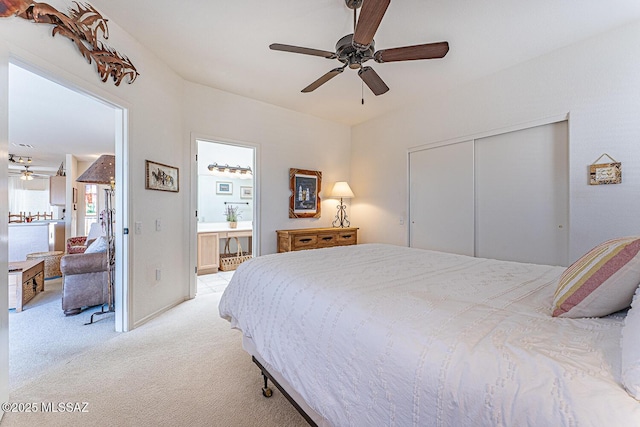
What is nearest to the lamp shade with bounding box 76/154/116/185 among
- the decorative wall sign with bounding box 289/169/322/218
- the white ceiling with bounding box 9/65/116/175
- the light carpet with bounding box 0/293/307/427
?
the white ceiling with bounding box 9/65/116/175

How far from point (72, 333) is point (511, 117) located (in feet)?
15.4

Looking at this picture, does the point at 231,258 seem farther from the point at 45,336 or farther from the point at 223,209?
the point at 45,336

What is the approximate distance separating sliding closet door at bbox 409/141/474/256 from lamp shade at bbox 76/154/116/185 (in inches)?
142

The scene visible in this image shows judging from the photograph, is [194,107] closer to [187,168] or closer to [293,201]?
[187,168]

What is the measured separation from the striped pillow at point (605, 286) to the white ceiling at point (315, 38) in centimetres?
195

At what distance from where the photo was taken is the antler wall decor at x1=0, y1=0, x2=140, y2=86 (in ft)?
5.20

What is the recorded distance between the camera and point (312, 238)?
3.90 meters

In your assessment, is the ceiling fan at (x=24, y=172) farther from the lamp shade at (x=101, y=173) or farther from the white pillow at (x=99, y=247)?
the lamp shade at (x=101, y=173)

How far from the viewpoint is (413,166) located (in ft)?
12.3

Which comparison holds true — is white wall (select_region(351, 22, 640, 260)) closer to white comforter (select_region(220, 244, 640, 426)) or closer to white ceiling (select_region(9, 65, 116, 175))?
white comforter (select_region(220, 244, 640, 426))

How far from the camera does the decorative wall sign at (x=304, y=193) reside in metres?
4.11

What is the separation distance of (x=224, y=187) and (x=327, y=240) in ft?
10.4

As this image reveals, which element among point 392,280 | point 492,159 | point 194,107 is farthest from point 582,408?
point 194,107

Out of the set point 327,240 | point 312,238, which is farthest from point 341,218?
point 312,238
